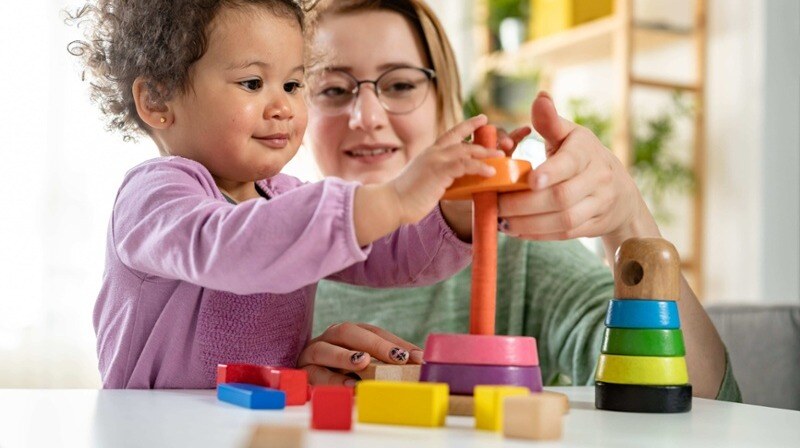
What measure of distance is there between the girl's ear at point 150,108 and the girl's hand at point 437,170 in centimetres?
44

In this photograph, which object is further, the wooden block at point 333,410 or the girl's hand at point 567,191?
the girl's hand at point 567,191

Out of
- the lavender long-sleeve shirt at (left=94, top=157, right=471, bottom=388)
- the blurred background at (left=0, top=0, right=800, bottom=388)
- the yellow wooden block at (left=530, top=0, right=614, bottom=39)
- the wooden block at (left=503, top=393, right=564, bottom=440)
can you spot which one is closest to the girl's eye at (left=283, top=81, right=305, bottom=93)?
the lavender long-sleeve shirt at (left=94, top=157, right=471, bottom=388)

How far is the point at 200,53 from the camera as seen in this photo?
3.46 feet

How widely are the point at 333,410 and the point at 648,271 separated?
1.13 feet

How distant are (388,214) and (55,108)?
2.52 meters

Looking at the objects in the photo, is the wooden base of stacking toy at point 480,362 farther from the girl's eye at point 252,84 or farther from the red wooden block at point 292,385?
the girl's eye at point 252,84

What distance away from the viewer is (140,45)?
1.13 metres

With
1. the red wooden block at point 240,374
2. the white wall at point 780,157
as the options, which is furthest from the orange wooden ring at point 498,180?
the white wall at point 780,157

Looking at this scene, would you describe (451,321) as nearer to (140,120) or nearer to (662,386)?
(140,120)

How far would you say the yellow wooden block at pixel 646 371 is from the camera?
82cm

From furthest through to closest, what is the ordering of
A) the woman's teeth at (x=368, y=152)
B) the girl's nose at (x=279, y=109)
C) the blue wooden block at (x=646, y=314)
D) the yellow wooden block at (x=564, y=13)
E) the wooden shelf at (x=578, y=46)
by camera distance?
the yellow wooden block at (x=564, y=13)
the wooden shelf at (x=578, y=46)
the woman's teeth at (x=368, y=152)
the girl's nose at (x=279, y=109)
the blue wooden block at (x=646, y=314)

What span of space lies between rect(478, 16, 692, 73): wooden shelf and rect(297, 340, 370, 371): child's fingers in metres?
2.62

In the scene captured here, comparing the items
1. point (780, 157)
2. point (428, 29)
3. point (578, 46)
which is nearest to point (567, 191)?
point (428, 29)

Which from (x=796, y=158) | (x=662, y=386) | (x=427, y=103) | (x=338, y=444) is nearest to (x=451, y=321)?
(x=427, y=103)
